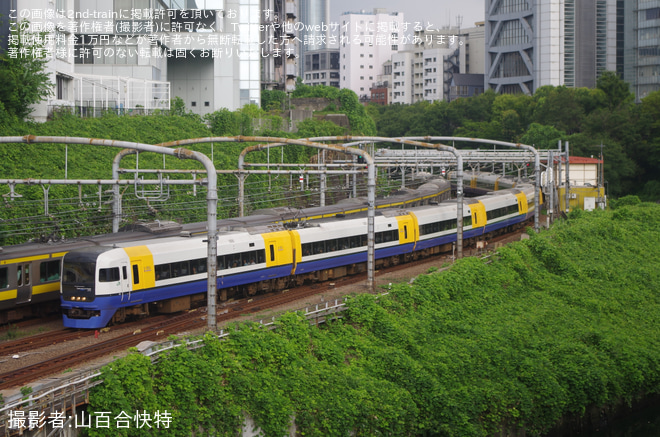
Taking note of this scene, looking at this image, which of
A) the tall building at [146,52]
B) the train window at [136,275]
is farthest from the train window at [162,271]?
the tall building at [146,52]

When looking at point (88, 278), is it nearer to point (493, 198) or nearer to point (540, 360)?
point (540, 360)

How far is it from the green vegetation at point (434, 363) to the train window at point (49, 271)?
24.0ft

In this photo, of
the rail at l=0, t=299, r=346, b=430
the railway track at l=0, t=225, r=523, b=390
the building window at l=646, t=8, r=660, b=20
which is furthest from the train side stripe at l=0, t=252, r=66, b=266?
the building window at l=646, t=8, r=660, b=20

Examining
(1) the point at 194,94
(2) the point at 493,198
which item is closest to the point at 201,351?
(2) the point at 493,198

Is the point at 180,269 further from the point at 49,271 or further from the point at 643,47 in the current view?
the point at 643,47

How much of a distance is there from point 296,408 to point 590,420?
9.76 meters

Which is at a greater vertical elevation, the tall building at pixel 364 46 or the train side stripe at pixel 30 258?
the tall building at pixel 364 46

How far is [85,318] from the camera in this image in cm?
2041

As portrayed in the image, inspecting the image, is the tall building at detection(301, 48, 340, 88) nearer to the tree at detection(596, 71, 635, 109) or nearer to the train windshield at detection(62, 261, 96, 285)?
the tree at detection(596, 71, 635, 109)

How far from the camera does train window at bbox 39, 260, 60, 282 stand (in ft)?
71.4

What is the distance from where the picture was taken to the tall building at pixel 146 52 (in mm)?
42031

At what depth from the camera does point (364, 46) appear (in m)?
163

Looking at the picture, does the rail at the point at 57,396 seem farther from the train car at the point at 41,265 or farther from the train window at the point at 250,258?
the train window at the point at 250,258

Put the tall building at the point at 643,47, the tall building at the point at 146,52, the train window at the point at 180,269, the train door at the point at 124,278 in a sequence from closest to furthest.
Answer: the train door at the point at 124,278 → the train window at the point at 180,269 → the tall building at the point at 146,52 → the tall building at the point at 643,47
